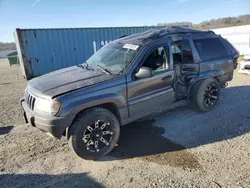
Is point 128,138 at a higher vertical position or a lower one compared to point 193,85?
lower

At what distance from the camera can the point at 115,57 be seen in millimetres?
4035

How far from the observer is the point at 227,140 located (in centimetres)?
371

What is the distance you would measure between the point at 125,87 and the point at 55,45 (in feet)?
26.7

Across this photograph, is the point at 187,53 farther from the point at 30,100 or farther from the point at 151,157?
the point at 30,100

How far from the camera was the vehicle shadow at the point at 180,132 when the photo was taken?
341cm

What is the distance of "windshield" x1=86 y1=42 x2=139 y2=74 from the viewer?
3.74 meters

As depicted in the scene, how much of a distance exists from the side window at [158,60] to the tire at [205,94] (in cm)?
103

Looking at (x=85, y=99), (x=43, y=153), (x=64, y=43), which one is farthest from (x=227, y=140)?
(x=64, y=43)

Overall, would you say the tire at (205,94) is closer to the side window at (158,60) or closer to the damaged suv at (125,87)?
the damaged suv at (125,87)

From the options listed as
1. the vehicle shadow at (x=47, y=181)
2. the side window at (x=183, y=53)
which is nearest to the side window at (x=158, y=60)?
the side window at (x=183, y=53)

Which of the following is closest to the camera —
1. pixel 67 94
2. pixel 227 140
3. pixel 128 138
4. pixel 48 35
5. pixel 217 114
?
pixel 67 94

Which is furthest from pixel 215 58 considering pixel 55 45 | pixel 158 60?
pixel 55 45

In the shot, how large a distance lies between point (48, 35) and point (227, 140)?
9398 mm

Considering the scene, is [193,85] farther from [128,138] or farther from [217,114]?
[128,138]
